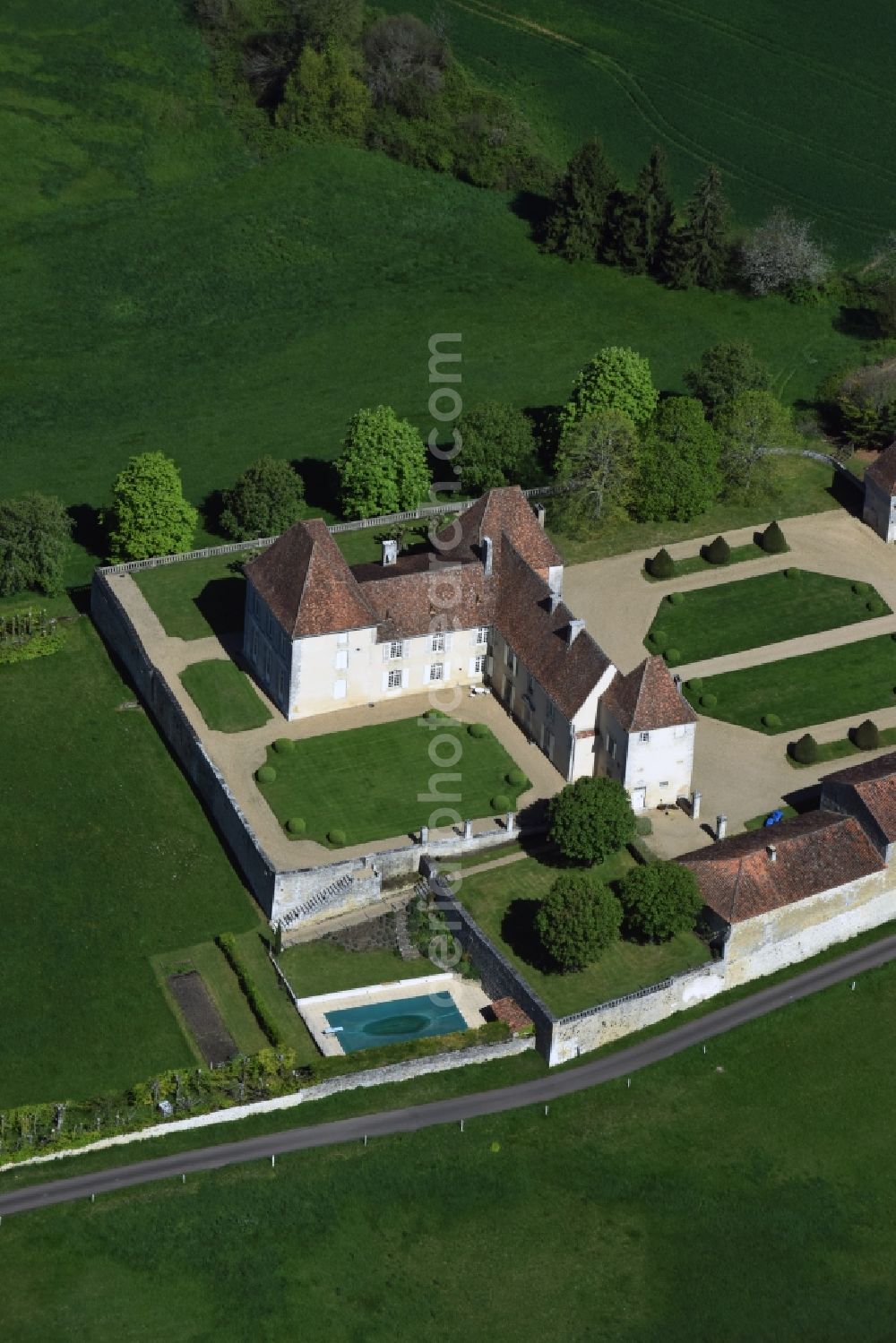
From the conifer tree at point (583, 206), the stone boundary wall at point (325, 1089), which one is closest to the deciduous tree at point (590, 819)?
the stone boundary wall at point (325, 1089)

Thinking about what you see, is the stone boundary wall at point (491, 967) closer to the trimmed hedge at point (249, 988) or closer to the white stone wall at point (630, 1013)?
the white stone wall at point (630, 1013)

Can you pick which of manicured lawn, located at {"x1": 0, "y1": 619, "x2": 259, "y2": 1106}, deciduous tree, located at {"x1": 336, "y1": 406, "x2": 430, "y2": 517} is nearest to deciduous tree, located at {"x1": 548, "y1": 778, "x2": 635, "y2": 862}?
manicured lawn, located at {"x1": 0, "y1": 619, "x2": 259, "y2": 1106}

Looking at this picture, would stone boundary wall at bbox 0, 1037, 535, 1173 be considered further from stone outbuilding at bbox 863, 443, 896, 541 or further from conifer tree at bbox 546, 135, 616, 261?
conifer tree at bbox 546, 135, 616, 261

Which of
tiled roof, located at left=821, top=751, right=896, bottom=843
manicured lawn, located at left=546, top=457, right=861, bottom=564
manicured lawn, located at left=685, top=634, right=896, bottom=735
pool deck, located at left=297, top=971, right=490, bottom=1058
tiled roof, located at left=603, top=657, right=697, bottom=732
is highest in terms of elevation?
tiled roof, located at left=603, top=657, right=697, bottom=732

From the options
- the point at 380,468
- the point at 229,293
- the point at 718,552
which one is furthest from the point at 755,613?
the point at 229,293

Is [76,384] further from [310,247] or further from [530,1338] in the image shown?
[530,1338]

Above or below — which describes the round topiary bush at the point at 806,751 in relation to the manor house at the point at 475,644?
below
